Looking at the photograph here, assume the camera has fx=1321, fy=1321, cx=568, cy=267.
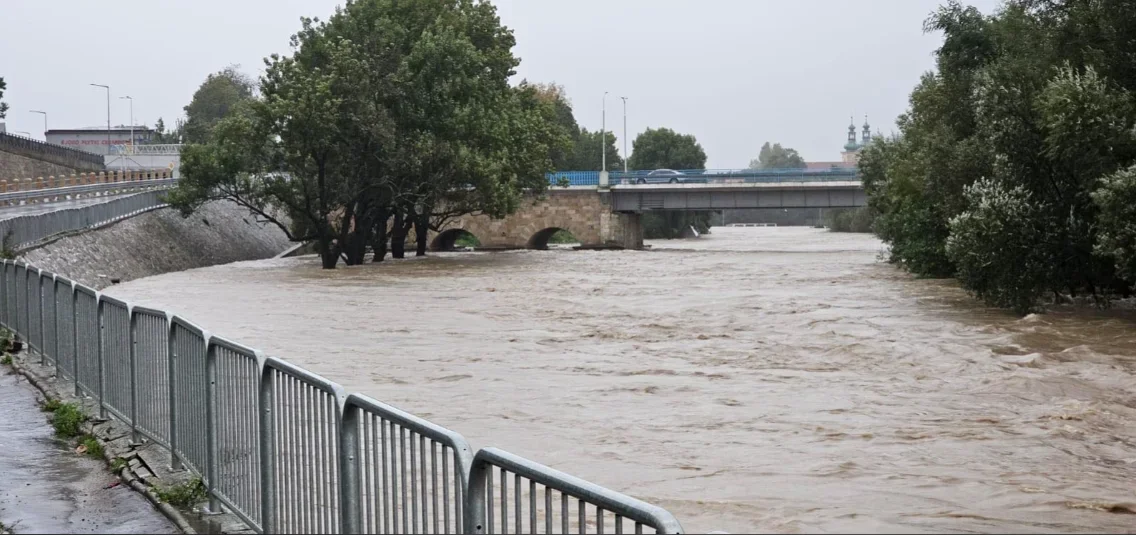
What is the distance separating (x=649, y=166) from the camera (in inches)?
4845

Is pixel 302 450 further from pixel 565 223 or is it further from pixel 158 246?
A: pixel 565 223

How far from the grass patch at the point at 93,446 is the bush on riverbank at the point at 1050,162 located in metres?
18.2

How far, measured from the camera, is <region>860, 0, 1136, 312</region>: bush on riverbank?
2353 cm

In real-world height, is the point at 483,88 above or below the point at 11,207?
above

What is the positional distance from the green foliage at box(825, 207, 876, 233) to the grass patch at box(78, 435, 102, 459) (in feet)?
362

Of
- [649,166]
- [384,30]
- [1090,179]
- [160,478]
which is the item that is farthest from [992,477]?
[649,166]

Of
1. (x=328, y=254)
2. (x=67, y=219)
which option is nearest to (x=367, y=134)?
(x=328, y=254)

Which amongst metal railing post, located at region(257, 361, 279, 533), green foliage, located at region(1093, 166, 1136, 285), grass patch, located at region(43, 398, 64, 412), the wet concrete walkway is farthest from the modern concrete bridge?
metal railing post, located at region(257, 361, 279, 533)

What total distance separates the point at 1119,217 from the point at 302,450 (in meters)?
20.0

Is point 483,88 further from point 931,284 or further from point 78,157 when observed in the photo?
point 78,157

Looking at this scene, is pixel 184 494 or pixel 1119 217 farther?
pixel 1119 217

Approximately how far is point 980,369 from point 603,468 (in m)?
9.37

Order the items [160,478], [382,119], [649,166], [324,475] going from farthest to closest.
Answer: [649,166] → [382,119] → [160,478] → [324,475]

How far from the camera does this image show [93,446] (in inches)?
384
